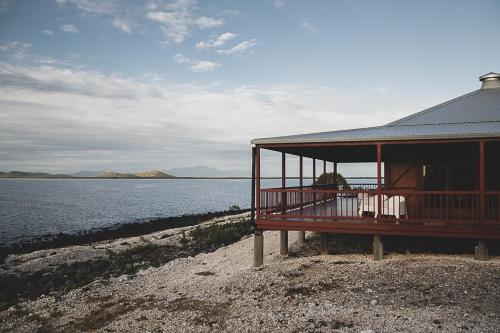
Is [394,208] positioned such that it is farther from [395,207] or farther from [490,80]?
[490,80]

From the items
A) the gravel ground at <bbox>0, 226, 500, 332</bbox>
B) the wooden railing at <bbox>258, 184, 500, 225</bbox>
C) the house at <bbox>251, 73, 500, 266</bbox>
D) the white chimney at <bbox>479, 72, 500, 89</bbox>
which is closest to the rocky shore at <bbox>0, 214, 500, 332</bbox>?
the gravel ground at <bbox>0, 226, 500, 332</bbox>

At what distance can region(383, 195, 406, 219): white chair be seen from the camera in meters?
11.7

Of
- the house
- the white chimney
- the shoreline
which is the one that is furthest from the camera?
the shoreline

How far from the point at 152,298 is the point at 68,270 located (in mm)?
8121

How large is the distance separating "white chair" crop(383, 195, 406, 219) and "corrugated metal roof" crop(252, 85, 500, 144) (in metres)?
2.11

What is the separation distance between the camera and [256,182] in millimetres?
12164

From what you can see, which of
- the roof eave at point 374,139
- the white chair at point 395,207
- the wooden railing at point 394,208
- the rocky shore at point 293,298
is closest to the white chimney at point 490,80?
the wooden railing at point 394,208

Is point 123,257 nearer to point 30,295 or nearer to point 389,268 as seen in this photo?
point 30,295

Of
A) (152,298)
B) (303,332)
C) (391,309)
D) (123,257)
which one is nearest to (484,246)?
(391,309)

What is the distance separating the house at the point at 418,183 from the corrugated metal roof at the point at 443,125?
0.09ft

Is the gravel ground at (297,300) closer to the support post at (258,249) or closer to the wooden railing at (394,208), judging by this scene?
the support post at (258,249)

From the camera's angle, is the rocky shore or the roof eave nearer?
the rocky shore

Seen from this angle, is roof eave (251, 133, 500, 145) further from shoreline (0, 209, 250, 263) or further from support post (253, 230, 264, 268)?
shoreline (0, 209, 250, 263)

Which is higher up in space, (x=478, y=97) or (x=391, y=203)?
(x=478, y=97)
